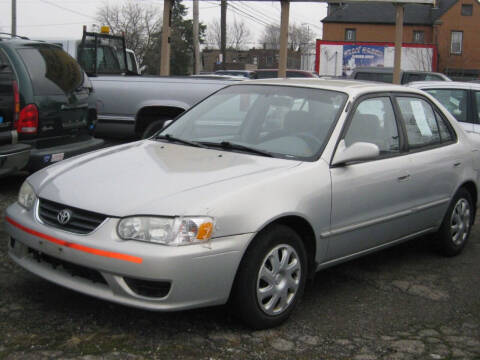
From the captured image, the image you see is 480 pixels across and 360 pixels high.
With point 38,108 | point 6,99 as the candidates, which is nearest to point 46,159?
point 38,108

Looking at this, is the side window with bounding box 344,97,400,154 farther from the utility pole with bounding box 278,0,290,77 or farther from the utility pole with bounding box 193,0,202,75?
the utility pole with bounding box 193,0,202,75

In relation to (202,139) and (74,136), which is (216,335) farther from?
(74,136)

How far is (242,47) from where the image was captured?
10081 cm

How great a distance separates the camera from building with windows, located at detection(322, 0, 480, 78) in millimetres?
58500

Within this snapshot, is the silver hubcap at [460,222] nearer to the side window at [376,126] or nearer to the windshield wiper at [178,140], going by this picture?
the side window at [376,126]

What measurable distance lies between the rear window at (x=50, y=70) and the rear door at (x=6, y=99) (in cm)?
25

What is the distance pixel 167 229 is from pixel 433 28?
61.9m

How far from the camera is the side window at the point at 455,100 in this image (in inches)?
348

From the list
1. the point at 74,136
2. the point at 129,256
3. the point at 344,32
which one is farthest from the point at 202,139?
the point at 344,32

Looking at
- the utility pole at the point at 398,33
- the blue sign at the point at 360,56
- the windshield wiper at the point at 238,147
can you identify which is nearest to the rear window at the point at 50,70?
the windshield wiper at the point at 238,147

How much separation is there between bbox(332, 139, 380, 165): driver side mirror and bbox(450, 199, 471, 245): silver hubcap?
1718mm

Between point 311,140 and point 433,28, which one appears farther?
point 433,28

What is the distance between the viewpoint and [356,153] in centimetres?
431

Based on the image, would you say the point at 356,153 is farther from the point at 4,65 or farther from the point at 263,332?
the point at 4,65
